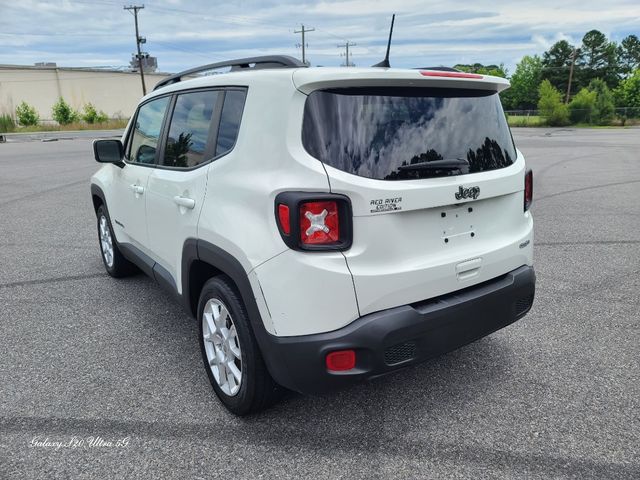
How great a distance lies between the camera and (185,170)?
317 centimetres

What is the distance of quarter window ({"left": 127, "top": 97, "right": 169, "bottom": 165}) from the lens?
379cm

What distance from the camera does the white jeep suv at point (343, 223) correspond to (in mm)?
2299

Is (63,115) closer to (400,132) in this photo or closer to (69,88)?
(69,88)

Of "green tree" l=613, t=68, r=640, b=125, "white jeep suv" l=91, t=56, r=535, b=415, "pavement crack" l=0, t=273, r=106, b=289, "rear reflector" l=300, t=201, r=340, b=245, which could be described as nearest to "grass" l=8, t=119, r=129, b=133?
"pavement crack" l=0, t=273, r=106, b=289

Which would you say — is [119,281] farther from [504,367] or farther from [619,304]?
[619,304]

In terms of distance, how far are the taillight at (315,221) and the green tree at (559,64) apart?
112555mm

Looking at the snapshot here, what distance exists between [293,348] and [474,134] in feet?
4.82

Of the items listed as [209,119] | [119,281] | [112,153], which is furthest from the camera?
[119,281]

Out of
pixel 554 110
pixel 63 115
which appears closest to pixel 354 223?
pixel 63 115

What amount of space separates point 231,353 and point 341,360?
724 mm

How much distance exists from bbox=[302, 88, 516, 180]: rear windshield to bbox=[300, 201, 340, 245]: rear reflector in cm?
20

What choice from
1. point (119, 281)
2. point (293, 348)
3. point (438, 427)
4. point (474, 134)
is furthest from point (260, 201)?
point (119, 281)

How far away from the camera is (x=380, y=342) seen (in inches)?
91.6

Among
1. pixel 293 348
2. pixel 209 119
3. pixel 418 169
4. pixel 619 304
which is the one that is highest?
pixel 209 119
